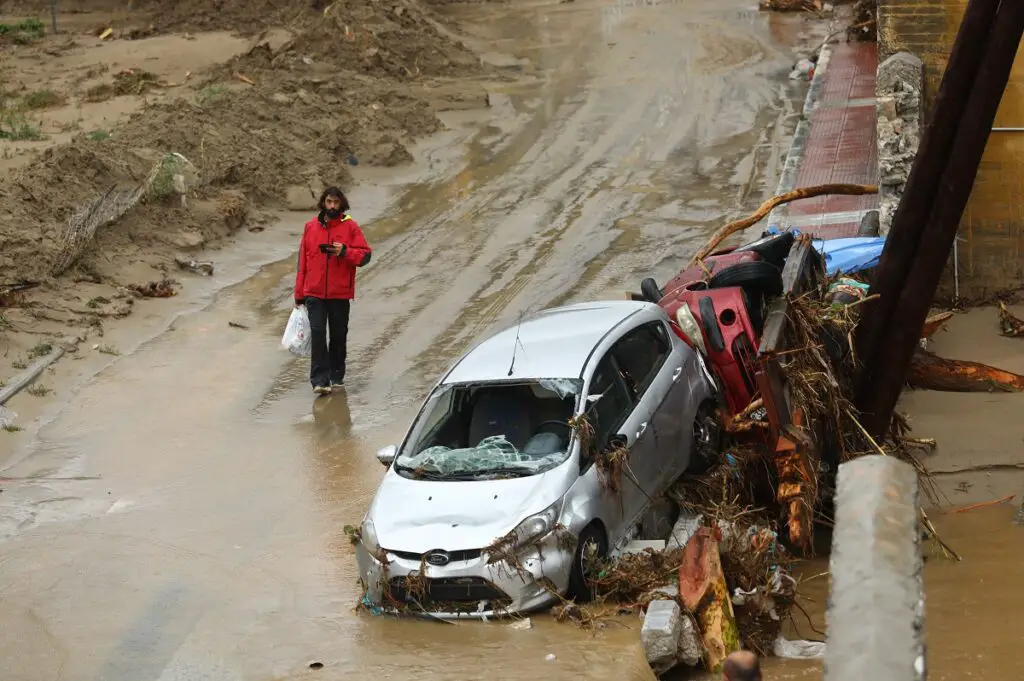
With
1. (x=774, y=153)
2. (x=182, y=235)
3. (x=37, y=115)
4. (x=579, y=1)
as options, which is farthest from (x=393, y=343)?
(x=579, y=1)

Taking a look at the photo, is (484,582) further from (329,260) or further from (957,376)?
(957,376)

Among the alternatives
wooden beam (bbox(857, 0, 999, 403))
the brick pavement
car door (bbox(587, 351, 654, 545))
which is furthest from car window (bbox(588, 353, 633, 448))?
the brick pavement

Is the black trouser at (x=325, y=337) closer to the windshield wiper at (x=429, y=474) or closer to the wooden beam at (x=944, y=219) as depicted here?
the windshield wiper at (x=429, y=474)

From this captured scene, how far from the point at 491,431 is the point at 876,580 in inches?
259

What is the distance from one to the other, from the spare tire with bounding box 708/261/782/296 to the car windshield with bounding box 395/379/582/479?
7.77ft

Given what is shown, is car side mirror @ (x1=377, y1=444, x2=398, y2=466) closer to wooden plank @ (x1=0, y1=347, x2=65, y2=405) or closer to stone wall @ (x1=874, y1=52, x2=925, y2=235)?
wooden plank @ (x1=0, y1=347, x2=65, y2=405)

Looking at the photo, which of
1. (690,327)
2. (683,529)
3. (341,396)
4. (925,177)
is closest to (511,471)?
(683,529)

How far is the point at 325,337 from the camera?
43.8 feet

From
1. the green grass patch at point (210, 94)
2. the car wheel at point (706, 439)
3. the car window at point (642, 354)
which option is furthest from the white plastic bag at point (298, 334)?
the green grass patch at point (210, 94)

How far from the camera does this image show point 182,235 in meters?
17.9

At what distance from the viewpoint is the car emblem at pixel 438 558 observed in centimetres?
852

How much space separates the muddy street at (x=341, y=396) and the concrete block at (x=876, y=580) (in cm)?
463

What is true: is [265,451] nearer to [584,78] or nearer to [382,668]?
[382,668]

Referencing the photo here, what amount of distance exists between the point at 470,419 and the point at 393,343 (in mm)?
5149
